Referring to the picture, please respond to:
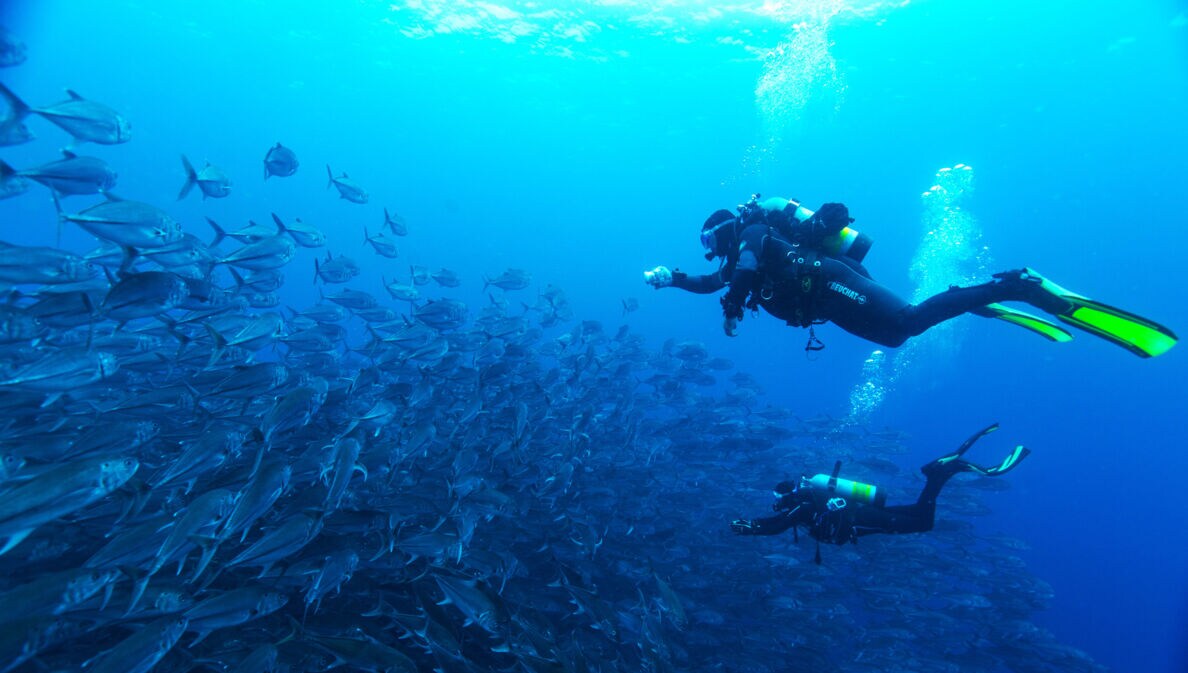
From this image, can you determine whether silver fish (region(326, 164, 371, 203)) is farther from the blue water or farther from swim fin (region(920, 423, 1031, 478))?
the blue water

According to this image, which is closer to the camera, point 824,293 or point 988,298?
point 988,298

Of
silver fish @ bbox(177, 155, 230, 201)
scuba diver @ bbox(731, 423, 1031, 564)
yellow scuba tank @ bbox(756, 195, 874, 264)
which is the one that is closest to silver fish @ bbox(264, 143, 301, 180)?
silver fish @ bbox(177, 155, 230, 201)

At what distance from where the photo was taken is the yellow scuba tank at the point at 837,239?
553 centimetres

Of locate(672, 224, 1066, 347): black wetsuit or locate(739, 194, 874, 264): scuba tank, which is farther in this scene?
locate(739, 194, 874, 264): scuba tank

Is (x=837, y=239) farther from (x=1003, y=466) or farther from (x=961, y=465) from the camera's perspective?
(x=1003, y=466)

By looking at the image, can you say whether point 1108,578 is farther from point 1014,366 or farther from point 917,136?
point 1014,366

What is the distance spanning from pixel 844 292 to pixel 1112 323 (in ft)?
7.28

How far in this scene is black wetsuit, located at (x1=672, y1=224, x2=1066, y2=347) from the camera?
504 centimetres

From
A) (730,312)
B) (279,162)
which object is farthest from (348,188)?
(730,312)

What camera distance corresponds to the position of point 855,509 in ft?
20.3

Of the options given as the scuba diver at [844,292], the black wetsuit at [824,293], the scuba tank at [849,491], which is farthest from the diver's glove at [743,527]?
the black wetsuit at [824,293]

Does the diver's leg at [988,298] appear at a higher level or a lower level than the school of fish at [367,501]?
higher

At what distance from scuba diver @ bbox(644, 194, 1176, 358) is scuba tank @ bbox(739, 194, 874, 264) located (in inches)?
0.4

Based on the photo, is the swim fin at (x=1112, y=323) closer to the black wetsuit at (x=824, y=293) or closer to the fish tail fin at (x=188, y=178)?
the black wetsuit at (x=824, y=293)
